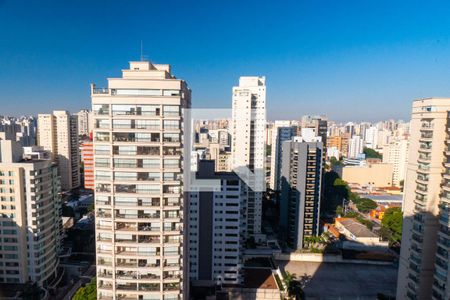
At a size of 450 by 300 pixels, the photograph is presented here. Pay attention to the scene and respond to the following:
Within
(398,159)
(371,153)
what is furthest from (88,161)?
(371,153)

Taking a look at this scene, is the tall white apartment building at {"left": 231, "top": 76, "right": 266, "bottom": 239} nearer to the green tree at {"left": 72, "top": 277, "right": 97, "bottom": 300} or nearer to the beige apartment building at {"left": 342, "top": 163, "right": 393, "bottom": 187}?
the green tree at {"left": 72, "top": 277, "right": 97, "bottom": 300}

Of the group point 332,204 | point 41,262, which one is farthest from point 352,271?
point 41,262

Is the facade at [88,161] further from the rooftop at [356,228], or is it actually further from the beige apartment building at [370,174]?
the beige apartment building at [370,174]

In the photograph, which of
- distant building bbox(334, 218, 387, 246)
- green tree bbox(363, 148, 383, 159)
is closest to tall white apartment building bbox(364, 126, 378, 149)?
green tree bbox(363, 148, 383, 159)

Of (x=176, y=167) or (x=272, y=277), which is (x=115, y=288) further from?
(x=272, y=277)

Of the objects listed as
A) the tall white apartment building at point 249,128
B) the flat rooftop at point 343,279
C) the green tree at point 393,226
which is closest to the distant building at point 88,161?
the tall white apartment building at point 249,128

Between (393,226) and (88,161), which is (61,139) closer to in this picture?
(88,161)

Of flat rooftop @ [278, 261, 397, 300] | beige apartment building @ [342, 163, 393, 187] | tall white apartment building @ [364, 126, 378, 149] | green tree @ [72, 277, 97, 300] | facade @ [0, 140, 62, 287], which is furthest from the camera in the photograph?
tall white apartment building @ [364, 126, 378, 149]

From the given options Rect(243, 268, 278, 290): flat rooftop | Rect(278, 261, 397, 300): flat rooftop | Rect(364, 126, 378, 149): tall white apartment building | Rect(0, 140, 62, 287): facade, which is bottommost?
Rect(278, 261, 397, 300): flat rooftop
